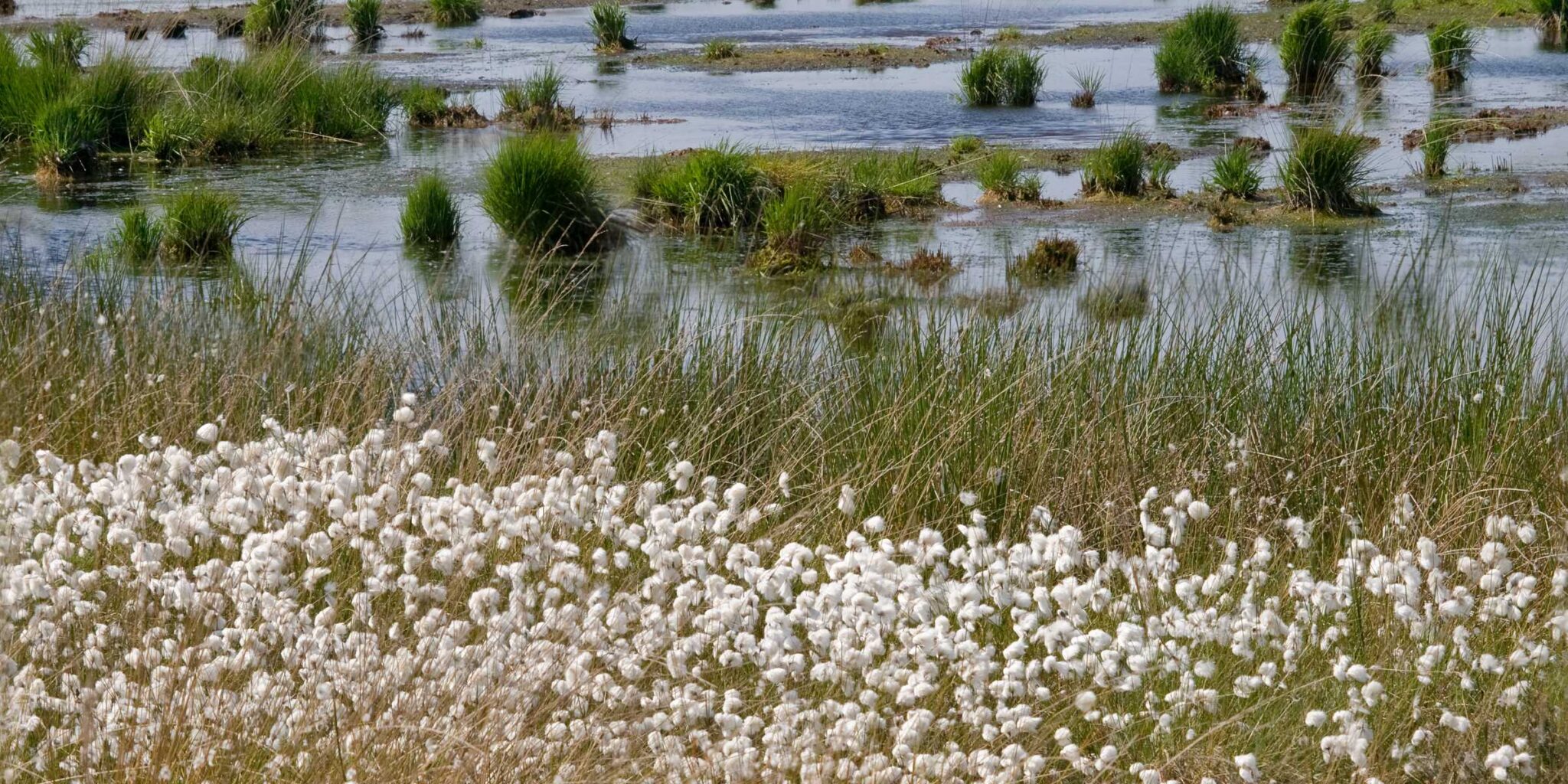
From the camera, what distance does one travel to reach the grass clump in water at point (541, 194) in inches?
506

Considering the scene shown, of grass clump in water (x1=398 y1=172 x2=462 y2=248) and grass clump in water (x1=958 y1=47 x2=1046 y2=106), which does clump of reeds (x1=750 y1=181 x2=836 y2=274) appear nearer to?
grass clump in water (x1=398 y1=172 x2=462 y2=248)

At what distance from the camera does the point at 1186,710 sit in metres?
3.51

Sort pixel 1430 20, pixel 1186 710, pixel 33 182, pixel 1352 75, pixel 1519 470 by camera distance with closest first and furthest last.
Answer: pixel 1186 710
pixel 1519 470
pixel 33 182
pixel 1352 75
pixel 1430 20

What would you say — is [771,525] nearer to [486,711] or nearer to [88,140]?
[486,711]

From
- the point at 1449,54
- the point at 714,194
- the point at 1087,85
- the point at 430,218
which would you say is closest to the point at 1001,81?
the point at 1087,85

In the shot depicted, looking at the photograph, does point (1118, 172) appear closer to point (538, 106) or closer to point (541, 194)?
point (541, 194)

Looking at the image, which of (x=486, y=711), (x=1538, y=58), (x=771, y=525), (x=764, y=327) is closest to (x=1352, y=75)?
(x=1538, y=58)

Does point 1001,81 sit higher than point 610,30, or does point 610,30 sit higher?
point 610,30

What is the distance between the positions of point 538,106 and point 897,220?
7753mm

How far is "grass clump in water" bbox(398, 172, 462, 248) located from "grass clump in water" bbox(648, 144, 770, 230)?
1.86m

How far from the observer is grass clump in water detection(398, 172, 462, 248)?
42.4 feet

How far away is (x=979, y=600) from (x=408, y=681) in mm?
1306

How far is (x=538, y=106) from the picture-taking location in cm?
2023

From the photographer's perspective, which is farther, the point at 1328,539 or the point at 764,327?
the point at 764,327
